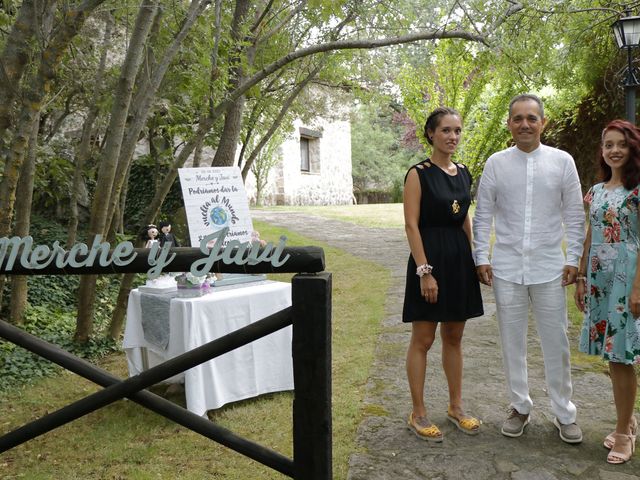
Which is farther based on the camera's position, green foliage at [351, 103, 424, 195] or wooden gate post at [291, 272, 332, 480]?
green foliage at [351, 103, 424, 195]

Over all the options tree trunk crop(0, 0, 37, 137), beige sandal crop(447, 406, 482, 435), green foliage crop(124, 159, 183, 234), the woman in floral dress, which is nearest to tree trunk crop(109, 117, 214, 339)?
tree trunk crop(0, 0, 37, 137)

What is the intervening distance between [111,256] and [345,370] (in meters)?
3.09

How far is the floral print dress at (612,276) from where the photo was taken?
2.93m

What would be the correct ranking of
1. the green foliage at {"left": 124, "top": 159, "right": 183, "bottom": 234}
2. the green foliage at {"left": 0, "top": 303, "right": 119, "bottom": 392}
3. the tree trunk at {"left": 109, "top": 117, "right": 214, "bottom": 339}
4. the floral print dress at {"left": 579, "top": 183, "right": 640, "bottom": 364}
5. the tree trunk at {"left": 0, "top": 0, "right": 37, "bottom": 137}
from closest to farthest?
the floral print dress at {"left": 579, "top": 183, "right": 640, "bottom": 364}
the tree trunk at {"left": 0, "top": 0, "right": 37, "bottom": 137}
the green foliage at {"left": 0, "top": 303, "right": 119, "bottom": 392}
the tree trunk at {"left": 109, "top": 117, "right": 214, "bottom": 339}
the green foliage at {"left": 124, "top": 159, "right": 183, "bottom": 234}

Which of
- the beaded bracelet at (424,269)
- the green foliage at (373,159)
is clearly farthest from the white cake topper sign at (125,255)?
the green foliage at (373,159)

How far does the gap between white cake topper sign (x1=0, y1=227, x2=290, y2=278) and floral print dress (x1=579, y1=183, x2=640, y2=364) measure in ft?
6.22

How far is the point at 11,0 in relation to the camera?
21.5 feet

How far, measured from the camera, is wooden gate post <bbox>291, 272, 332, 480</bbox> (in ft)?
6.23

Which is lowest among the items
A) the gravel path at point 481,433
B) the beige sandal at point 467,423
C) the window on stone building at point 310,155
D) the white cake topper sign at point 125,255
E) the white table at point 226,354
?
the gravel path at point 481,433

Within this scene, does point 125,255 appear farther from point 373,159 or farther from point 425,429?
point 373,159

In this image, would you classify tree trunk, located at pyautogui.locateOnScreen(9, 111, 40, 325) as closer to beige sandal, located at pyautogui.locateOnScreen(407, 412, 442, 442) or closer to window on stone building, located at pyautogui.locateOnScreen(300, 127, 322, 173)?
beige sandal, located at pyautogui.locateOnScreen(407, 412, 442, 442)

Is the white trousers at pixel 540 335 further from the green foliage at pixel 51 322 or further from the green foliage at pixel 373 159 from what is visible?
the green foliage at pixel 373 159

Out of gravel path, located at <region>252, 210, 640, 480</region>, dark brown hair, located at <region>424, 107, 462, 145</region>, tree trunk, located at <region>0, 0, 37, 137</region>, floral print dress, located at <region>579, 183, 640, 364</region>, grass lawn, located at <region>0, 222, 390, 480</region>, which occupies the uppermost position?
tree trunk, located at <region>0, 0, 37, 137</region>

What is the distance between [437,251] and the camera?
3246mm
